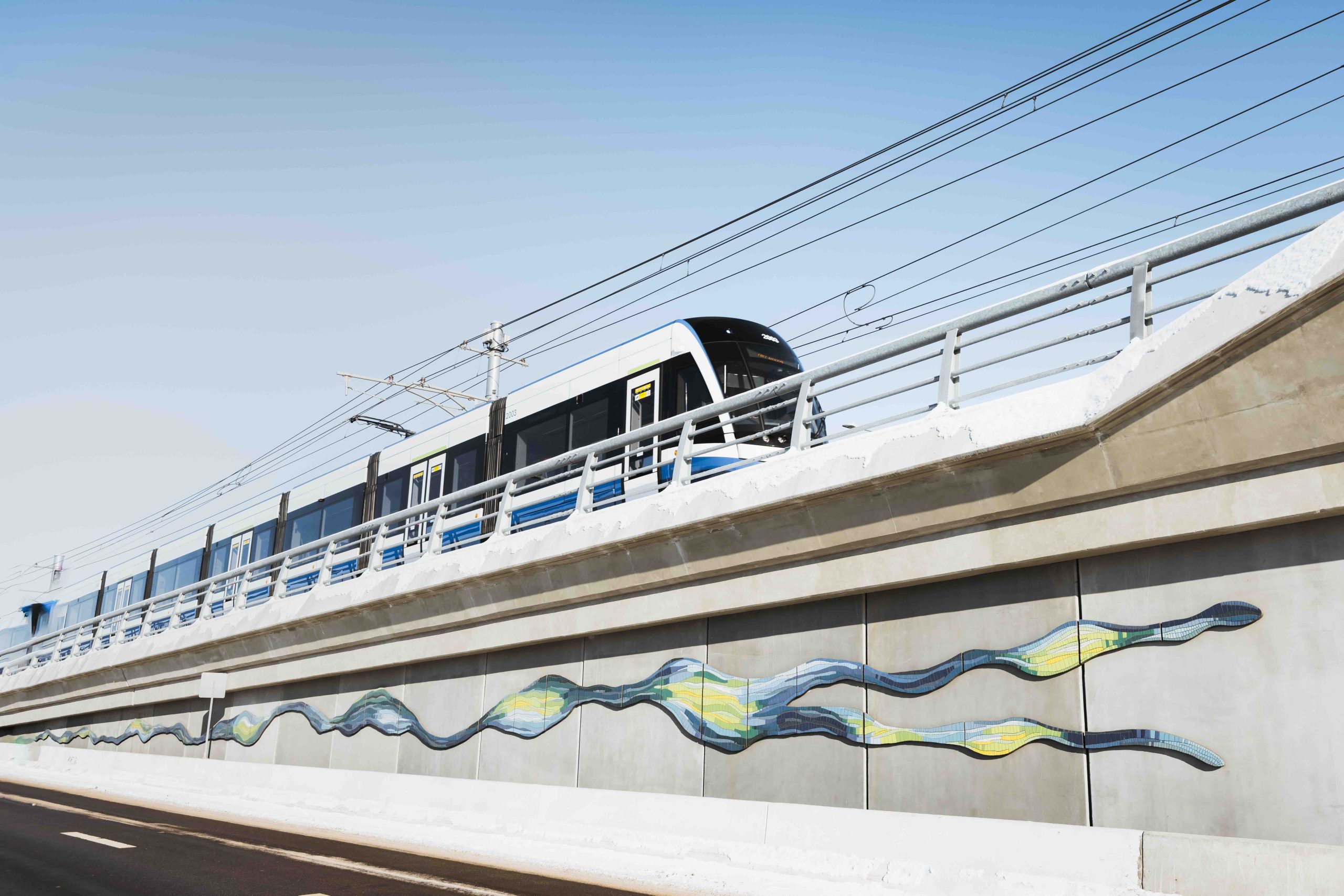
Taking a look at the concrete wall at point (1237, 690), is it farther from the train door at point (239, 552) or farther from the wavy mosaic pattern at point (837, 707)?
the train door at point (239, 552)

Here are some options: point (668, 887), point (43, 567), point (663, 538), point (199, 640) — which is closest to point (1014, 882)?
point (668, 887)

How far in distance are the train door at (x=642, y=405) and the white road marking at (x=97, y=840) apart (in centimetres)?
816

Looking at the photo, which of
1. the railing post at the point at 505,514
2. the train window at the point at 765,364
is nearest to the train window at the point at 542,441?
the railing post at the point at 505,514

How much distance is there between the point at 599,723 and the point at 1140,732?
24.0 feet

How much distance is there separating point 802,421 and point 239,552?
22847 mm

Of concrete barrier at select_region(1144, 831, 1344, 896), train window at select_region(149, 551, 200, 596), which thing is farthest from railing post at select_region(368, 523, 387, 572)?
train window at select_region(149, 551, 200, 596)

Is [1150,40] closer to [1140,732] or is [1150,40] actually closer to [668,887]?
[1140,732]

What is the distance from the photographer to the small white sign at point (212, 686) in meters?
22.4

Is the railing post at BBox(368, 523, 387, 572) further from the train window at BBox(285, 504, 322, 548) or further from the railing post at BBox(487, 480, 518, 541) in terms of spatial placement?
the train window at BBox(285, 504, 322, 548)

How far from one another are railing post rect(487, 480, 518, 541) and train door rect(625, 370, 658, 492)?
1819 millimetres

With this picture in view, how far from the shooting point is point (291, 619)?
20.5 meters

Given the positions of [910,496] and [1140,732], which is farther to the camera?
[910,496]

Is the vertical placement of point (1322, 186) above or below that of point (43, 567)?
below

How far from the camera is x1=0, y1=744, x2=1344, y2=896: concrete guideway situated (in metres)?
7.77
